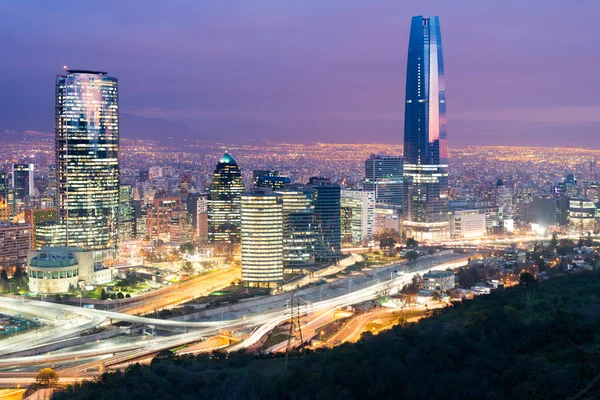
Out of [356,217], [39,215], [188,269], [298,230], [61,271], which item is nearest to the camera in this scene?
[61,271]

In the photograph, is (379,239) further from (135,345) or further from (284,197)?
(135,345)

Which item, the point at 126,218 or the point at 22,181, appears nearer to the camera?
the point at 126,218

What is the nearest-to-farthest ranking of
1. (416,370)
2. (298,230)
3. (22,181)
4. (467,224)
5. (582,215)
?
(416,370)
(298,230)
(467,224)
(582,215)
(22,181)

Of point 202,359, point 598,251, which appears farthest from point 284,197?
point 202,359

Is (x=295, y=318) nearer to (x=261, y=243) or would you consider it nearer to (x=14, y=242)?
(x=261, y=243)

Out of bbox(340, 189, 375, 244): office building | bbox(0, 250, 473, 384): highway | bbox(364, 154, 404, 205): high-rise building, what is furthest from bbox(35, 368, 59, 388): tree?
bbox(364, 154, 404, 205): high-rise building

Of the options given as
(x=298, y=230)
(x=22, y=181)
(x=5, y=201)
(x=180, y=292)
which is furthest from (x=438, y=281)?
(x=22, y=181)

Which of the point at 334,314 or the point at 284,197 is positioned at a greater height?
the point at 284,197
